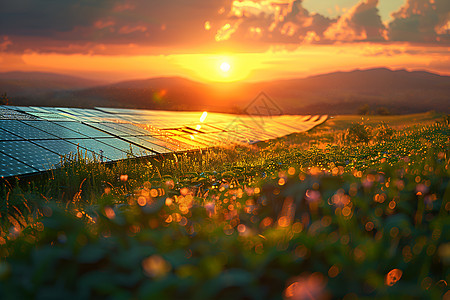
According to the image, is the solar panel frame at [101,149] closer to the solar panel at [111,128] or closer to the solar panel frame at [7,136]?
the solar panel frame at [7,136]

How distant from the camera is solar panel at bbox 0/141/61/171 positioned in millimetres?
7276

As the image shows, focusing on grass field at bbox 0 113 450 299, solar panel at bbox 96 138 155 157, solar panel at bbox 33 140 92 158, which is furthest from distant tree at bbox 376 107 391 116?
grass field at bbox 0 113 450 299

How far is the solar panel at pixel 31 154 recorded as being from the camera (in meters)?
7.28

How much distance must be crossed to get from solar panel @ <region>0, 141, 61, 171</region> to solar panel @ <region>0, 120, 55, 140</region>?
1.95ft

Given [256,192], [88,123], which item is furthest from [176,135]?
[256,192]

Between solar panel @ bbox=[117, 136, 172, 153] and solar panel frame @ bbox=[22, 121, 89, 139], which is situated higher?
solar panel frame @ bbox=[22, 121, 89, 139]

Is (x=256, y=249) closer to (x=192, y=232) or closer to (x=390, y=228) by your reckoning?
(x=192, y=232)

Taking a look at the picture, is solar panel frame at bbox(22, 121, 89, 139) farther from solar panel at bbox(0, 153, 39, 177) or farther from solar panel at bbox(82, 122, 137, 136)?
solar panel at bbox(0, 153, 39, 177)

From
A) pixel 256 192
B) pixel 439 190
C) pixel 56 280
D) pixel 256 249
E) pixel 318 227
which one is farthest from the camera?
pixel 439 190

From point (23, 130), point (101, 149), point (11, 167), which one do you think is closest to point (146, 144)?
point (101, 149)

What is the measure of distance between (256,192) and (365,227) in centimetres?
103

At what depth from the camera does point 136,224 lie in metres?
2.52

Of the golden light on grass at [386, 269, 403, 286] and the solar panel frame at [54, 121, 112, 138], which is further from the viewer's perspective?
the solar panel frame at [54, 121, 112, 138]

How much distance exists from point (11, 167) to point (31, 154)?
0.84 metres
